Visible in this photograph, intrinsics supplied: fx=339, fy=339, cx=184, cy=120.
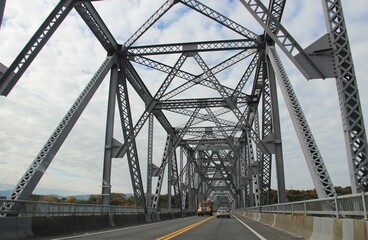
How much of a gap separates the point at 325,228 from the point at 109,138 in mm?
15530

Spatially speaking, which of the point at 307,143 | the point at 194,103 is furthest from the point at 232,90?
the point at 307,143

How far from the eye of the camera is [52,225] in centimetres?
1212

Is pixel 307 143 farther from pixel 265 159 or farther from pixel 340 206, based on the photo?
pixel 265 159

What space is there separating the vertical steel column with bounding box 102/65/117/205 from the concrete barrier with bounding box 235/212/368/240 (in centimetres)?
1037

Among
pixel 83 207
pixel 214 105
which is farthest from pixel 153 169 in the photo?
pixel 83 207

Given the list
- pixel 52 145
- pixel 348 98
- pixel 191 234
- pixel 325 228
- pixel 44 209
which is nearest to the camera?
pixel 325 228

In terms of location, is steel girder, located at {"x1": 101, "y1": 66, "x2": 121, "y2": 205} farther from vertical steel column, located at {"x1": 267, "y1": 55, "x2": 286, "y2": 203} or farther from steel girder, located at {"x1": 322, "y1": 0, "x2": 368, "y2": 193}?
steel girder, located at {"x1": 322, "y1": 0, "x2": 368, "y2": 193}

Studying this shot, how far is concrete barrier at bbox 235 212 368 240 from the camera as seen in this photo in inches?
233

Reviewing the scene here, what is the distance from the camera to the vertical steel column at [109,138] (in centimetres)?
1998

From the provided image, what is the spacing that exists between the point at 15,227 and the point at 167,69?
1646 cm

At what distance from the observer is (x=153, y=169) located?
1270 inches

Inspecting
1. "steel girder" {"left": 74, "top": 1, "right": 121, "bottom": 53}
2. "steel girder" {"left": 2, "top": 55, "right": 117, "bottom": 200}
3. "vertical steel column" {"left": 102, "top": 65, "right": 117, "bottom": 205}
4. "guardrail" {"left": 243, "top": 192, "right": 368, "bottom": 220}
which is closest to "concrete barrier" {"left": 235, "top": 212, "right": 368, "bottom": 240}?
"guardrail" {"left": 243, "top": 192, "right": 368, "bottom": 220}

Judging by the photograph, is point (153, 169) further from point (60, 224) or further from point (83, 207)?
point (60, 224)

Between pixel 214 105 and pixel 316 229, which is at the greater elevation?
pixel 214 105
